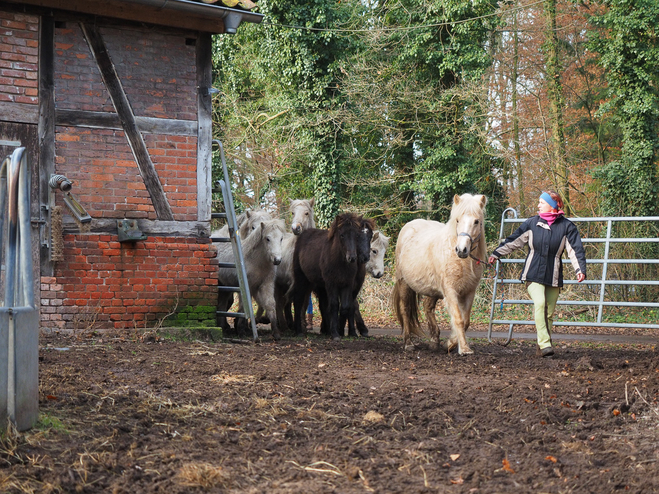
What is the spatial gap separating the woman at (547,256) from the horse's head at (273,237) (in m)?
3.15

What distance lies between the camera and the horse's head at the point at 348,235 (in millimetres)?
10484

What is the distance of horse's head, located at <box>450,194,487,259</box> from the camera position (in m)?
8.24

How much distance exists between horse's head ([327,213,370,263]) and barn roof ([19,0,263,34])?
325 centimetres

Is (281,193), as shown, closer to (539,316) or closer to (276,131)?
(276,131)

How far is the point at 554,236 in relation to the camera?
28.1 ft

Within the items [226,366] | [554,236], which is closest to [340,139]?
[554,236]

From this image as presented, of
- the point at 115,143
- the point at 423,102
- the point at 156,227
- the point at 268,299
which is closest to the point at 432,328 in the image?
the point at 268,299

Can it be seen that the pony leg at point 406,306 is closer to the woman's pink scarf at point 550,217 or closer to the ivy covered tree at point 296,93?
the woman's pink scarf at point 550,217

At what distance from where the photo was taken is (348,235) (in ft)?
34.9

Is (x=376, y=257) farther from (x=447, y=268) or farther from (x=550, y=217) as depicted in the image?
(x=550, y=217)

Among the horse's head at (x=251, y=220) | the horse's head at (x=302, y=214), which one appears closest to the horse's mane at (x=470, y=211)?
the horse's head at (x=251, y=220)

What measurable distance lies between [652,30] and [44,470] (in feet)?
56.6

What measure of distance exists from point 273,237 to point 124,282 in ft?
7.90

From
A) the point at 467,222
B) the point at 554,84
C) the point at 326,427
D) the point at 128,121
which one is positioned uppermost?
the point at 554,84
